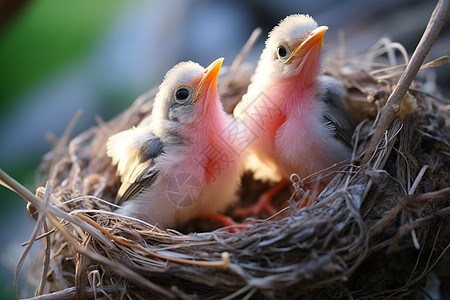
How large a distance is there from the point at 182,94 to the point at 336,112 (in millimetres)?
573

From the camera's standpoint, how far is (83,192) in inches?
59.2

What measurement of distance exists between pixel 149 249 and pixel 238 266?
0.94ft

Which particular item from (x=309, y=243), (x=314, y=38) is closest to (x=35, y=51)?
(x=314, y=38)

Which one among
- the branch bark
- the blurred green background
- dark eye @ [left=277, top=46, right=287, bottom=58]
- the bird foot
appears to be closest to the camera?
the branch bark

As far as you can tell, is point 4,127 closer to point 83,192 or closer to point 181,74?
point 83,192

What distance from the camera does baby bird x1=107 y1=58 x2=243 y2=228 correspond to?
52.0 inches

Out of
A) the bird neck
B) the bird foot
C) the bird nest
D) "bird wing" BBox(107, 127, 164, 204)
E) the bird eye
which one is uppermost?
the bird eye

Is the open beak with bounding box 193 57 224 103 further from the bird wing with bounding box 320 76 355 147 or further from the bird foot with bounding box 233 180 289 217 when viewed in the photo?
the bird foot with bounding box 233 180 289 217

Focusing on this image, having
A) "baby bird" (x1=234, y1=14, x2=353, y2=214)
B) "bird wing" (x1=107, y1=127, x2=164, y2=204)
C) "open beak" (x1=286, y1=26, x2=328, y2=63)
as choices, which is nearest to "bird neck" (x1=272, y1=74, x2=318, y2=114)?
"baby bird" (x1=234, y1=14, x2=353, y2=214)

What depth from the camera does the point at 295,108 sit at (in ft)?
4.49

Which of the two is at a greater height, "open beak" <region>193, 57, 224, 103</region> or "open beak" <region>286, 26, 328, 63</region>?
"open beak" <region>193, 57, 224, 103</region>

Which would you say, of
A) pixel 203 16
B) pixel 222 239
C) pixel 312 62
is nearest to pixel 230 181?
pixel 222 239

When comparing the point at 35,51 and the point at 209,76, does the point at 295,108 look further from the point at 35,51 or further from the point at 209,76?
the point at 35,51

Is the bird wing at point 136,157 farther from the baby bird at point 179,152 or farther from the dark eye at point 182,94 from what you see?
the dark eye at point 182,94
